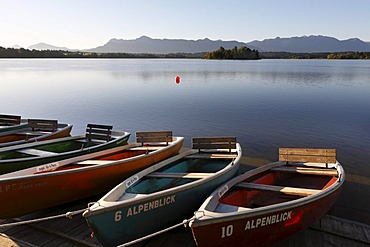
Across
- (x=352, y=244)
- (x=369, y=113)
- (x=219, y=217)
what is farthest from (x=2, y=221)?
(x=369, y=113)

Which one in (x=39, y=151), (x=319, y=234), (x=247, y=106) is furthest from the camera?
(x=247, y=106)

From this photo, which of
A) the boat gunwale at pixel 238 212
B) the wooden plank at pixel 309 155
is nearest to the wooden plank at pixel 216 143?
the wooden plank at pixel 309 155

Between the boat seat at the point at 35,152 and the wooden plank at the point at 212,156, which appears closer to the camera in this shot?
the boat seat at the point at 35,152

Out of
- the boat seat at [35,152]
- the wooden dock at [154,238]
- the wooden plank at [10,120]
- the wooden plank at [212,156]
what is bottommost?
the wooden dock at [154,238]

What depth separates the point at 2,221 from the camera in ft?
24.3

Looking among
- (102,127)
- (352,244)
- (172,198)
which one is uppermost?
(102,127)

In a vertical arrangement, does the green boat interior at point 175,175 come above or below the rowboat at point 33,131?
below

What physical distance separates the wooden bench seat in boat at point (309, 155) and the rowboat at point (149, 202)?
1.44 m

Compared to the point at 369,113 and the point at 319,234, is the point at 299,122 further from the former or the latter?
the point at 319,234

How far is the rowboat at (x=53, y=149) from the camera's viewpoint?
26.7 feet

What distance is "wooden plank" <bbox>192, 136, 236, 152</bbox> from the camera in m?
9.88

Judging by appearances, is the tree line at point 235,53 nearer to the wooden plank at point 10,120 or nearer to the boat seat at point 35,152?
the wooden plank at point 10,120

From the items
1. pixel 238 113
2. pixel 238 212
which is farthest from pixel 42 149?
pixel 238 113

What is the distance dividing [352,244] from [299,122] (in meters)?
15.0
